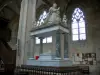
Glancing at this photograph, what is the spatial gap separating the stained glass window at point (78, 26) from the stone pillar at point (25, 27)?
647cm

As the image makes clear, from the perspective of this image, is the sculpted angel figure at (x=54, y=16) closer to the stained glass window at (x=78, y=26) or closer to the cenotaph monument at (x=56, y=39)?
the cenotaph monument at (x=56, y=39)

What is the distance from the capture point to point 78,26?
537 inches

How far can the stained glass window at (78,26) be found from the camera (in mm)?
13299

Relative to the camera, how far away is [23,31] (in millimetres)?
7770

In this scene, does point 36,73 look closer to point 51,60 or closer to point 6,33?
point 51,60

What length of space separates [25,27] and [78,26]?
7350 millimetres

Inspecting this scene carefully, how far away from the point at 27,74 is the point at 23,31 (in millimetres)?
2890

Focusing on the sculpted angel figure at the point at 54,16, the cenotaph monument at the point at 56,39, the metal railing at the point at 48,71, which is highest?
the sculpted angel figure at the point at 54,16

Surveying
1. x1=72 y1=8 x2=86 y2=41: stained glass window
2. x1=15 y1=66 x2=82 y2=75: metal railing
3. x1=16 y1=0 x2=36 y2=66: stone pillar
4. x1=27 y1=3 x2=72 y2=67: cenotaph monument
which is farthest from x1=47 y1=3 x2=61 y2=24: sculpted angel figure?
x1=72 y1=8 x2=86 y2=41: stained glass window

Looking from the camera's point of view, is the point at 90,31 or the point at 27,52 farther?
the point at 90,31

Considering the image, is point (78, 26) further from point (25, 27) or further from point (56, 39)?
point (56, 39)

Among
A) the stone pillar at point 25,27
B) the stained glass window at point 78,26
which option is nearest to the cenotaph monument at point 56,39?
the stone pillar at point 25,27

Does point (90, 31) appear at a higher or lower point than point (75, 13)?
lower

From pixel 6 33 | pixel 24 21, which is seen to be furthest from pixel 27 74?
pixel 6 33
